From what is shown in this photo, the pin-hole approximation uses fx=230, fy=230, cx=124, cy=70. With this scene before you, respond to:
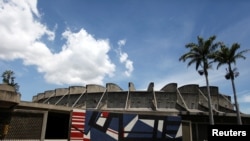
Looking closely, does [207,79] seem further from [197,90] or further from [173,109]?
[197,90]

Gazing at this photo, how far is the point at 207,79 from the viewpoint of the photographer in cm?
2992

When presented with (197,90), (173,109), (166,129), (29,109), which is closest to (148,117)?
(166,129)

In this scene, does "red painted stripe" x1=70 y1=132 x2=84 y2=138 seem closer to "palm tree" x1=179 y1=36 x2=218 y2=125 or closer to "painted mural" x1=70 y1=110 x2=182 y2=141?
"painted mural" x1=70 y1=110 x2=182 y2=141

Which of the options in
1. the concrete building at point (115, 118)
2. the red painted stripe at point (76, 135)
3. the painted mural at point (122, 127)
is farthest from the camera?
the painted mural at point (122, 127)

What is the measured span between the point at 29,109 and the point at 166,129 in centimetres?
1445

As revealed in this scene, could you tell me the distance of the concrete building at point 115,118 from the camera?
1845cm

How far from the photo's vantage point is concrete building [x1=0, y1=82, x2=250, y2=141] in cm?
1845

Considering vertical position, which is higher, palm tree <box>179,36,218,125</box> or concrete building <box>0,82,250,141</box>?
palm tree <box>179,36,218,125</box>

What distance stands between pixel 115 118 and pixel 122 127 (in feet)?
3.95
